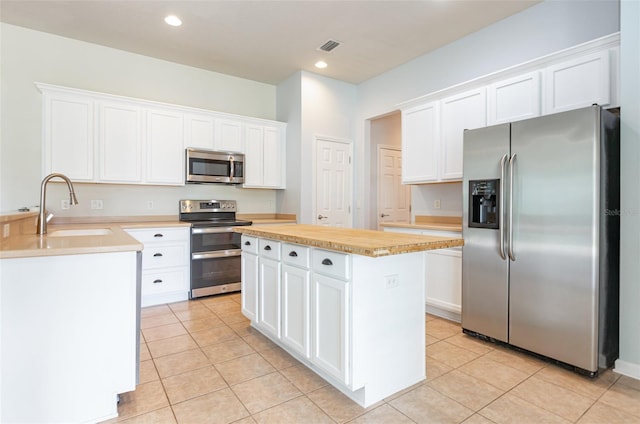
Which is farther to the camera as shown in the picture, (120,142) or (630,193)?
(120,142)

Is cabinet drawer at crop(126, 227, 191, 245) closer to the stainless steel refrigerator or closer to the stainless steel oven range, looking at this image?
the stainless steel oven range

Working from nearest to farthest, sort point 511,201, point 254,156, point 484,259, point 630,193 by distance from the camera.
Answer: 1. point 630,193
2. point 511,201
3. point 484,259
4. point 254,156

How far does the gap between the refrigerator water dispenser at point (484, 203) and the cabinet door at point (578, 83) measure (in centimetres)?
82

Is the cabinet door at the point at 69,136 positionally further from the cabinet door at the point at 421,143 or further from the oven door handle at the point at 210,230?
the cabinet door at the point at 421,143

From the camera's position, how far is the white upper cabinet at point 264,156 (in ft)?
15.5

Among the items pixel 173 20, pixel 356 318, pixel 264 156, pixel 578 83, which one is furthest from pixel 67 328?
pixel 578 83

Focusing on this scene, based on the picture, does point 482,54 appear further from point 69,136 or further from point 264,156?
point 69,136

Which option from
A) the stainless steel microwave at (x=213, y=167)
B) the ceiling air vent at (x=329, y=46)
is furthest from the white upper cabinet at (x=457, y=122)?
the stainless steel microwave at (x=213, y=167)

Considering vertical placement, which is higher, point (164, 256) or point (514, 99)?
point (514, 99)

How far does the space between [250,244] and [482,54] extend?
125 inches

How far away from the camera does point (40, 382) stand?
64.6 inches

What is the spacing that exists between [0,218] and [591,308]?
3553 mm

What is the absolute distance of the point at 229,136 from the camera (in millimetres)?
4551

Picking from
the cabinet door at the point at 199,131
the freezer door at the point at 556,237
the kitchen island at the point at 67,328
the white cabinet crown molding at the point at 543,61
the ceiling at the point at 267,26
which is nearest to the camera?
the kitchen island at the point at 67,328
